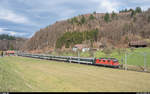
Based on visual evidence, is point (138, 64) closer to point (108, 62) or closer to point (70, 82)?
A: point (108, 62)

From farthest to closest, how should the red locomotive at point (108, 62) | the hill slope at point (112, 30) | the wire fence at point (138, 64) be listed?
the hill slope at point (112, 30)
the red locomotive at point (108, 62)
the wire fence at point (138, 64)

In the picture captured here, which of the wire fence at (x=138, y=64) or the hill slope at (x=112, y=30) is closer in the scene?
the wire fence at (x=138, y=64)

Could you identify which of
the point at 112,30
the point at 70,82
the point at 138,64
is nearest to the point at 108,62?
the point at 138,64

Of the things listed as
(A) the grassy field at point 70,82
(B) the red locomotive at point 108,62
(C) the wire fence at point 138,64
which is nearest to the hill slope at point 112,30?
(C) the wire fence at point 138,64

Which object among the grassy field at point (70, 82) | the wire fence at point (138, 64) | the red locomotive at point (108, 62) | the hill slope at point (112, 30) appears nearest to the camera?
the grassy field at point (70, 82)

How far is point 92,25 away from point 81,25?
11.5 meters

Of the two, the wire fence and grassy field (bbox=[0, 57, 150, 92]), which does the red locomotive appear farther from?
grassy field (bbox=[0, 57, 150, 92])

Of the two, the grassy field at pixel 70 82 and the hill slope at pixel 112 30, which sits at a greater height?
the hill slope at pixel 112 30

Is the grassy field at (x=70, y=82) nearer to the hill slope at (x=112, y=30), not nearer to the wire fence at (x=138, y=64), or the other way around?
the wire fence at (x=138, y=64)

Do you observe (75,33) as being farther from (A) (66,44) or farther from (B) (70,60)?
(B) (70,60)

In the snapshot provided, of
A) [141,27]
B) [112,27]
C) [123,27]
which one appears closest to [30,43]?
[112,27]

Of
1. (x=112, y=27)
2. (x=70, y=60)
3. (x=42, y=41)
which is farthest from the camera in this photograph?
(x=42, y=41)

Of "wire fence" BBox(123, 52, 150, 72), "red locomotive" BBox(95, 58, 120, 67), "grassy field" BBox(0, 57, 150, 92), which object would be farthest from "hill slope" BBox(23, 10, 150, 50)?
"grassy field" BBox(0, 57, 150, 92)

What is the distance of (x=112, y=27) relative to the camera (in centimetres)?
9931
